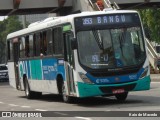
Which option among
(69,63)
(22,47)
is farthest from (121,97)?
(22,47)

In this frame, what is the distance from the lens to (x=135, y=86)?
715 inches

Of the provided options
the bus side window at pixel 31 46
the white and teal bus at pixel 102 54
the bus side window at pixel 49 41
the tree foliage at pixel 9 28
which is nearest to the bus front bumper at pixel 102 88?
the white and teal bus at pixel 102 54

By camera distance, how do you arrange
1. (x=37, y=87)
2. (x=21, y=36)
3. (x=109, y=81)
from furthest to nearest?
(x=21, y=36) < (x=37, y=87) < (x=109, y=81)

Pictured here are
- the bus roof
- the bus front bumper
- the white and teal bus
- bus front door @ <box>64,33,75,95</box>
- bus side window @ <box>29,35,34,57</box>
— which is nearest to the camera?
the bus front bumper

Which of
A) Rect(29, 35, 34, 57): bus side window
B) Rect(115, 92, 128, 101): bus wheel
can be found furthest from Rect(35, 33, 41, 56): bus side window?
Rect(115, 92, 128, 101): bus wheel

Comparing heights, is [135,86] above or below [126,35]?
below

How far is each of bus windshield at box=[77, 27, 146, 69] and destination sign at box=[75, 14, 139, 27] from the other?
0.78 ft

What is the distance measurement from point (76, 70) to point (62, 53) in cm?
145

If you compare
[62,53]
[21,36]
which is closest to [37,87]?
[21,36]

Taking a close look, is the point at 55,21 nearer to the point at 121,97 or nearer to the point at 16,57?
the point at 121,97

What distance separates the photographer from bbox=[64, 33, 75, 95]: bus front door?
18408 millimetres

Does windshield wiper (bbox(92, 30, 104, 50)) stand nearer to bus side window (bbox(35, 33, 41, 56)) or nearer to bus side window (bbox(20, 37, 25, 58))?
bus side window (bbox(35, 33, 41, 56))

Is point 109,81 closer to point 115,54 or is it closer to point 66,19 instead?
point 115,54

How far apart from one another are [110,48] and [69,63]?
57.8 inches
